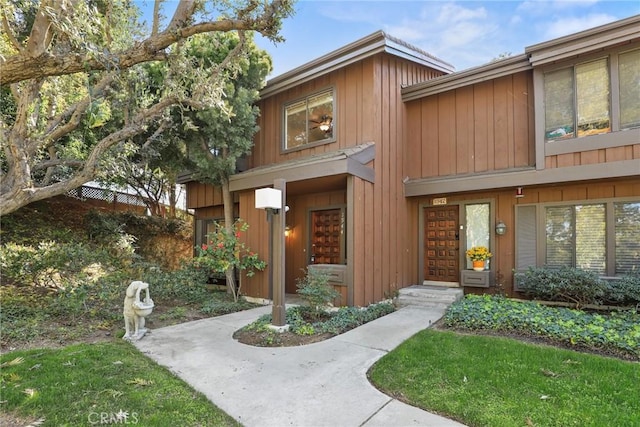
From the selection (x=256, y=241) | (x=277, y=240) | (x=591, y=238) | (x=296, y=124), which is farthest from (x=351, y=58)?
(x=591, y=238)

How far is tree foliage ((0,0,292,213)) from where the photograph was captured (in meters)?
3.00

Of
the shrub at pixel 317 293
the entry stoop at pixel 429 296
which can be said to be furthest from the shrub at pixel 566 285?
the shrub at pixel 317 293

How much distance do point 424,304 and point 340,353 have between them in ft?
10.6

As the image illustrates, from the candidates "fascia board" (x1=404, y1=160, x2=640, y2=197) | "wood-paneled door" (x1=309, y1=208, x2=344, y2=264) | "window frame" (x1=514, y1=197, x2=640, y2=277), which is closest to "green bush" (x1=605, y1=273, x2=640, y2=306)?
"window frame" (x1=514, y1=197, x2=640, y2=277)

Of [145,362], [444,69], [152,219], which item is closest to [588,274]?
[444,69]

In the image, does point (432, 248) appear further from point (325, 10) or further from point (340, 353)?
point (325, 10)

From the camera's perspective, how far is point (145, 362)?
408cm

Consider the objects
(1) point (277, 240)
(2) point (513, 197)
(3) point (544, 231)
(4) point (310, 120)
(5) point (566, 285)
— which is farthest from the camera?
(4) point (310, 120)

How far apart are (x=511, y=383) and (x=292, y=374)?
2.19 metres

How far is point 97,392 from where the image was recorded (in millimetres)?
3256

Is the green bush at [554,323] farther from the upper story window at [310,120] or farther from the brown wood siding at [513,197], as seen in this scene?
the upper story window at [310,120]

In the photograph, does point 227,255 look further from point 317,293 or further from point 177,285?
point 317,293

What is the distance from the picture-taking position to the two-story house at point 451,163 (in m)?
6.36

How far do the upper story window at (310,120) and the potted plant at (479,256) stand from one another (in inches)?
159
